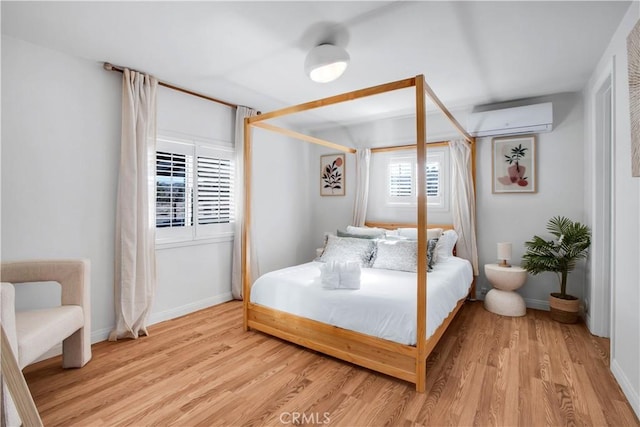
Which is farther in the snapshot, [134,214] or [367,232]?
[367,232]

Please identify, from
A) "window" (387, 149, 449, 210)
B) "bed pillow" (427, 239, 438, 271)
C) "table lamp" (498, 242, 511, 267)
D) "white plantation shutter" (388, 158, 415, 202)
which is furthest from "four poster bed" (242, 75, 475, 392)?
"white plantation shutter" (388, 158, 415, 202)

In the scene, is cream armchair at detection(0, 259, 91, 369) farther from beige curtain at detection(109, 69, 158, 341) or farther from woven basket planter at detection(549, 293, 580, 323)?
woven basket planter at detection(549, 293, 580, 323)

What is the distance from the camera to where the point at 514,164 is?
380 cm

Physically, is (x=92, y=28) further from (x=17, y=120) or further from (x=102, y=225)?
(x=102, y=225)

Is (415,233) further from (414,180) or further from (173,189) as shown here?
(173,189)

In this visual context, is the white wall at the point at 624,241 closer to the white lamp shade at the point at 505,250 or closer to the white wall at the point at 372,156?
the white lamp shade at the point at 505,250

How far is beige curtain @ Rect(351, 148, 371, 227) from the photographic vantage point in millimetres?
4719

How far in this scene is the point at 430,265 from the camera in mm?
3297

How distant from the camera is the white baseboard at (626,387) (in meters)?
1.83

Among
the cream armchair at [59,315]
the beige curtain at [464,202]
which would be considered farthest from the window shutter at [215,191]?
the beige curtain at [464,202]

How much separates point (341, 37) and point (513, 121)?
92.9 inches

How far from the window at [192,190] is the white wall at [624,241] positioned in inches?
144

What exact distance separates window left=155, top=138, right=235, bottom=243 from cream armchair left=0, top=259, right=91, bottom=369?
101 centimetres

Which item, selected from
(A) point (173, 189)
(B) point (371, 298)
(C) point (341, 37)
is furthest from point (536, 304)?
(A) point (173, 189)
